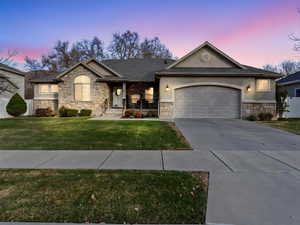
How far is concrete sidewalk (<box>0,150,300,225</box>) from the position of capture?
2.58m

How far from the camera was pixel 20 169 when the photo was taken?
4.25m

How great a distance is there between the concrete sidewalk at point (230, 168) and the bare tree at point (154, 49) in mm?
30528

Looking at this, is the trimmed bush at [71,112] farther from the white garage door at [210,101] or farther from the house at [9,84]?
the white garage door at [210,101]

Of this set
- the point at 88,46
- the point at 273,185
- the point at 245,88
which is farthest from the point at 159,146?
the point at 88,46

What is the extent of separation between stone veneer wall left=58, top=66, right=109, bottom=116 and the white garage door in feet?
22.9

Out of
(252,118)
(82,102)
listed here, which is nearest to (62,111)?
(82,102)

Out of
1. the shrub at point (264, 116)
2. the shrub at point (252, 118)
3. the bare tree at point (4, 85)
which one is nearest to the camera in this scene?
the bare tree at point (4, 85)

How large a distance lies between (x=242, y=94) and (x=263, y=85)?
2103 millimetres

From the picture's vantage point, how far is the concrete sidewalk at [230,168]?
258 cm

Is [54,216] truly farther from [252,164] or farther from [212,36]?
[212,36]

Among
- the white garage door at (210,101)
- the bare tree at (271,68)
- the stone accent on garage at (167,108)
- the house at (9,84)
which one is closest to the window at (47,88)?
the house at (9,84)

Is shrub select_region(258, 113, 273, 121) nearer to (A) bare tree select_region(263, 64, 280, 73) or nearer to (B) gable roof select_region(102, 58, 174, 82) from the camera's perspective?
(B) gable roof select_region(102, 58, 174, 82)

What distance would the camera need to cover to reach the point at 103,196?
3.02 metres

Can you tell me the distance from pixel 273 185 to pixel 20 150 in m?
7.14
